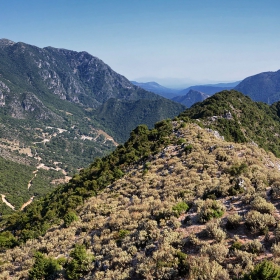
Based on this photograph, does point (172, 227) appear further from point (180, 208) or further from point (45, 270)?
point (45, 270)

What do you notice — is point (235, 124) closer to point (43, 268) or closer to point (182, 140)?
point (182, 140)

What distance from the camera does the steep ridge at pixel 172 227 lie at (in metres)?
11.6

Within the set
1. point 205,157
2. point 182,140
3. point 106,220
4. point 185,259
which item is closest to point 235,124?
point 182,140

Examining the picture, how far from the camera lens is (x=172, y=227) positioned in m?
15.7

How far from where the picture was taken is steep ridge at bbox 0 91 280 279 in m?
11.6

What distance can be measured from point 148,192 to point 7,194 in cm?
14481

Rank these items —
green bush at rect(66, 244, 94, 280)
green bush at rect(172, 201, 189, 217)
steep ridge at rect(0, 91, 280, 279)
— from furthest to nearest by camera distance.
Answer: green bush at rect(172, 201, 189, 217) < green bush at rect(66, 244, 94, 280) < steep ridge at rect(0, 91, 280, 279)

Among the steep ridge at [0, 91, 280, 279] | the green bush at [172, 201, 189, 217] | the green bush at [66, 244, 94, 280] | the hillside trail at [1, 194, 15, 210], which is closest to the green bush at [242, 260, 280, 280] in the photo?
the steep ridge at [0, 91, 280, 279]

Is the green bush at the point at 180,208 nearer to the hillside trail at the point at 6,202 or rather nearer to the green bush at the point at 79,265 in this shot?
the green bush at the point at 79,265

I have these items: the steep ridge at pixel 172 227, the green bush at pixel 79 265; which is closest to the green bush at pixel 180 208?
the steep ridge at pixel 172 227

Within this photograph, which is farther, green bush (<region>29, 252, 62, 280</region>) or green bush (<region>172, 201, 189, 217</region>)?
green bush (<region>172, 201, 189, 217</region>)

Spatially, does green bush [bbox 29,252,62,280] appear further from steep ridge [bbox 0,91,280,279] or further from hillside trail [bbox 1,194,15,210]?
hillside trail [bbox 1,194,15,210]

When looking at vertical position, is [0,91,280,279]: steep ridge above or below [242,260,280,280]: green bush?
below

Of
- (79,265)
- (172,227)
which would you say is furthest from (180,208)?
(79,265)
